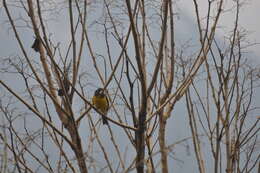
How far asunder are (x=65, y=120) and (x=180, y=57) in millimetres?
1468

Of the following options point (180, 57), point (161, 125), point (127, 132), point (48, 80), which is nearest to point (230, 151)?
point (161, 125)

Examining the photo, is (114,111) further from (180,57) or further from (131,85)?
(131,85)

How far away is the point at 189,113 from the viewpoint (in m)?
2.74

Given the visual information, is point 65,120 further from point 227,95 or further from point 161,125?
point 227,95

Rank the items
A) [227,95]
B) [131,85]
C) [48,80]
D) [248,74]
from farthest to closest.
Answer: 1. [248,74]
2. [227,95]
3. [48,80]
4. [131,85]

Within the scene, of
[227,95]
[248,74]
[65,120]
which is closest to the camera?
[65,120]

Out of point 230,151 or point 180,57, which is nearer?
point 230,151

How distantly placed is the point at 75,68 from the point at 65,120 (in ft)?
1.17

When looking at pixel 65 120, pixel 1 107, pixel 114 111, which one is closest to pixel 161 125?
pixel 114 111

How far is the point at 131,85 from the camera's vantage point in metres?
1.78

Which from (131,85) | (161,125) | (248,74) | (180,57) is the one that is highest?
(180,57)

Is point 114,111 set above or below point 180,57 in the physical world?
below

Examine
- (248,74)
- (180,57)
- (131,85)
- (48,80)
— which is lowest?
(131,85)

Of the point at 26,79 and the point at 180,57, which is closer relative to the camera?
the point at 26,79
